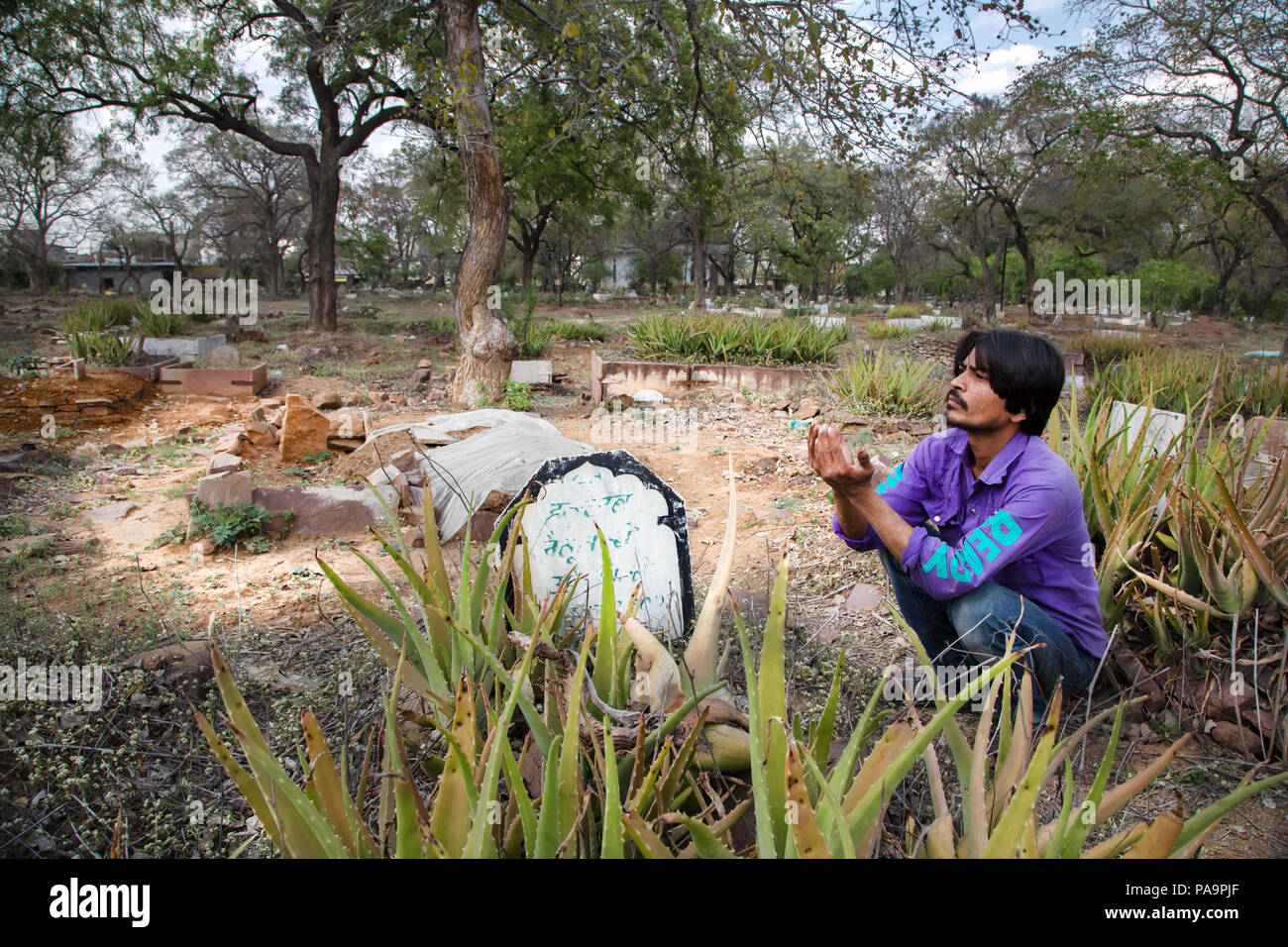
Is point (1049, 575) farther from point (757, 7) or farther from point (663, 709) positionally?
point (757, 7)

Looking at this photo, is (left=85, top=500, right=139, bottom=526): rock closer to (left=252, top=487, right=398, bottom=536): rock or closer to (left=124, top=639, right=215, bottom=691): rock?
(left=252, top=487, right=398, bottom=536): rock

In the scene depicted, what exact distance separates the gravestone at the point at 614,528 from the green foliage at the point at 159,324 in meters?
10.1

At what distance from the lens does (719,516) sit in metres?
4.29

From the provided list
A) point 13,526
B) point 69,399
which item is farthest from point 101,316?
point 13,526

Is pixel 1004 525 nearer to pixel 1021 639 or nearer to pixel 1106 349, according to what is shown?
pixel 1021 639

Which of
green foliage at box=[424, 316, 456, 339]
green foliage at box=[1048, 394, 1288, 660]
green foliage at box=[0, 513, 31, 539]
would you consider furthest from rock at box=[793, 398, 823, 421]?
green foliage at box=[424, 316, 456, 339]

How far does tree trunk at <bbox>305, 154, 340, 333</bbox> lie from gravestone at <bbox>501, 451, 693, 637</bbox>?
12743 millimetres

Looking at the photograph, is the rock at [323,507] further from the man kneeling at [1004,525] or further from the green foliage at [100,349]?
the green foliage at [100,349]

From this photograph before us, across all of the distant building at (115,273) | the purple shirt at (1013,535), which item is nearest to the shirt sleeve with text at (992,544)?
the purple shirt at (1013,535)

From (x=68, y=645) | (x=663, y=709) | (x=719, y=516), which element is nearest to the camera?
(x=663, y=709)

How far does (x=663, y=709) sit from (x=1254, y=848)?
1391 mm

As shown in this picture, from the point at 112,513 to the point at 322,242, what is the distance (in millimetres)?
11065

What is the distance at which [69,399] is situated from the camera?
6.93m

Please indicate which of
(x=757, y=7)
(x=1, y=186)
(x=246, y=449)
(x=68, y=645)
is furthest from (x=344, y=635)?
(x=1, y=186)
